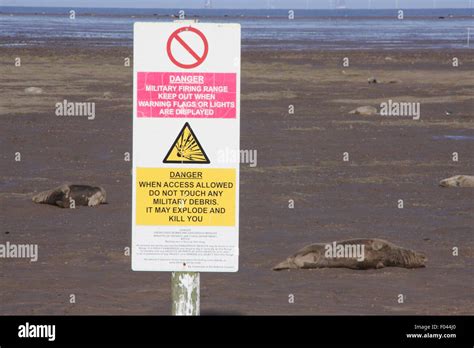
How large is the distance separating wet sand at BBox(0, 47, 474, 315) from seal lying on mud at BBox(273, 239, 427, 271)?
0.12 metres

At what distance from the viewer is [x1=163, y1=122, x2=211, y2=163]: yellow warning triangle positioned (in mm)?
6418

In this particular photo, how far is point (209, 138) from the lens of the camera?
641 centimetres

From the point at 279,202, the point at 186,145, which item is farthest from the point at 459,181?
the point at 186,145

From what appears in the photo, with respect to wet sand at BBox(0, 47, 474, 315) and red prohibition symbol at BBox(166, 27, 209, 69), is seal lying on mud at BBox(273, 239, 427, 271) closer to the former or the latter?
wet sand at BBox(0, 47, 474, 315)

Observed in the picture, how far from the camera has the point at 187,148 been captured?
21.1 feet

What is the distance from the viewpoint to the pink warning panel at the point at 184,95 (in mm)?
6391

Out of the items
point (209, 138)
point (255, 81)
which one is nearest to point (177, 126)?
point (209, 138)

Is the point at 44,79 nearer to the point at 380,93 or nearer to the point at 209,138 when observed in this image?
the point at 380,93

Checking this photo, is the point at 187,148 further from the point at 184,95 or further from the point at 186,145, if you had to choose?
the point at 184,95

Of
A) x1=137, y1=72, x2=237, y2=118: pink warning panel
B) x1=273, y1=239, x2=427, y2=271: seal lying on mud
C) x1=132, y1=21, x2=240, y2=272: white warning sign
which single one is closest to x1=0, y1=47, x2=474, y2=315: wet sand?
x1=273, y1=239, x2=427, y2=271: seal lying on mud

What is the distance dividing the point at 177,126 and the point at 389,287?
592 cm

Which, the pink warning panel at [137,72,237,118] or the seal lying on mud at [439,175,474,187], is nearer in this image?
the pink warning panel at [137,72,237,118]

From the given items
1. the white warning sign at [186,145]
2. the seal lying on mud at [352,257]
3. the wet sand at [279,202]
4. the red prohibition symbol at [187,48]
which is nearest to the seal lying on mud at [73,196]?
the wet sand at [279,202]

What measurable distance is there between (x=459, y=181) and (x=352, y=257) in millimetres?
6744
